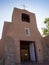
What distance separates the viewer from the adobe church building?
16125mm

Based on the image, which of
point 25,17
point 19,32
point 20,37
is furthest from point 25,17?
point 20,37

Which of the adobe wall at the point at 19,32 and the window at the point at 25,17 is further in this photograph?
the window at the point at 25,17

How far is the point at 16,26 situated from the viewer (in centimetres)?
1797

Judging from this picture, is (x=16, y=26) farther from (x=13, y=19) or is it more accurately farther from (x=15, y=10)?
(x=15, y=10)

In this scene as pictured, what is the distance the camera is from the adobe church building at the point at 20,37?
1612 centimetres

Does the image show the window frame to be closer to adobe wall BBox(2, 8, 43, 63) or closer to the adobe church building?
the adobe church building

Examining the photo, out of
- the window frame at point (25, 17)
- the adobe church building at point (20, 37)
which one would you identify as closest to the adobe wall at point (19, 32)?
the adobe church building at point (20, 37)

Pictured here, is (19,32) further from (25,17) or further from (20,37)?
(25,17)

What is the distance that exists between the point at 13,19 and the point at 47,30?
15.4 m

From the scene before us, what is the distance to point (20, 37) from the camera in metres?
17.6

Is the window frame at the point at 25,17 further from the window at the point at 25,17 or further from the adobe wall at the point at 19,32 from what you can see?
the adobe wall at the point at 19,32

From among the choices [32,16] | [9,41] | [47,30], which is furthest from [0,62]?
[47,30]

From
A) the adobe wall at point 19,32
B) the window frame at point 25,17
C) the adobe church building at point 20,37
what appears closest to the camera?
the adobe church building at point 20,37

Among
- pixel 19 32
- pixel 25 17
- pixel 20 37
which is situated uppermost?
pixel 25 17
